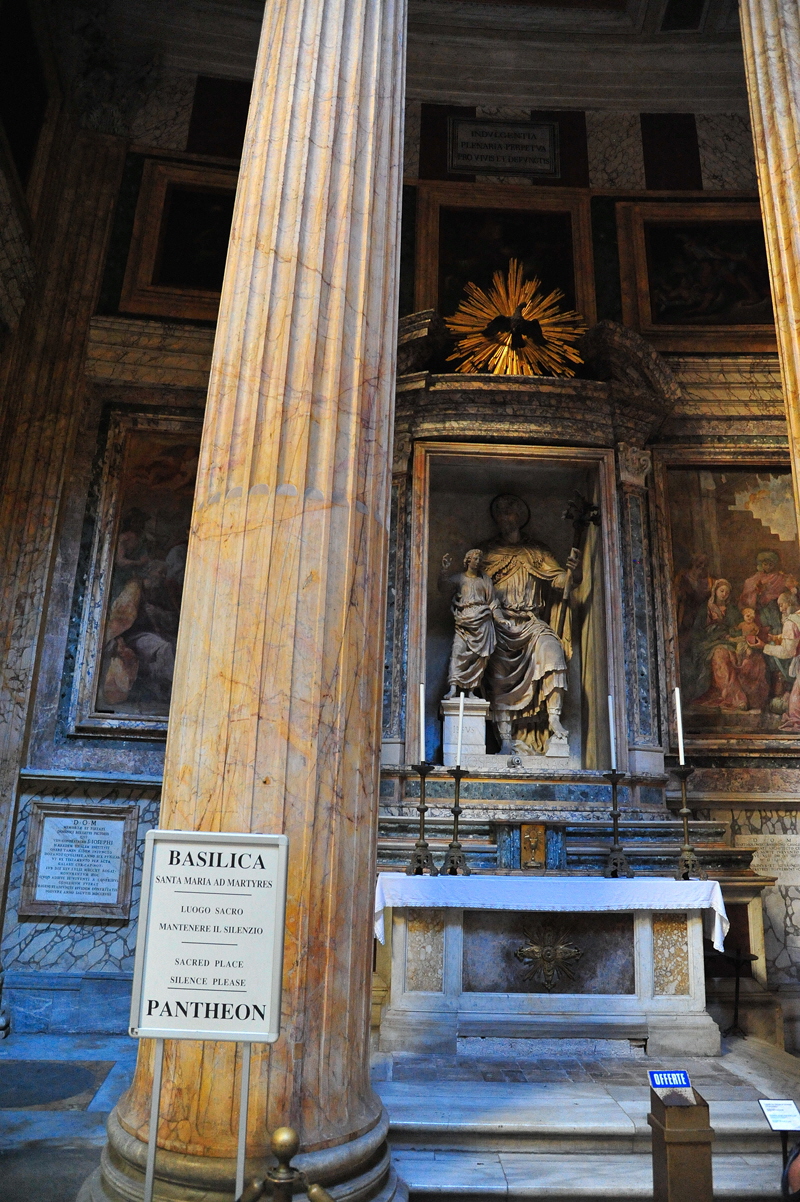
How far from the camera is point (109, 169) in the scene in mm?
9609

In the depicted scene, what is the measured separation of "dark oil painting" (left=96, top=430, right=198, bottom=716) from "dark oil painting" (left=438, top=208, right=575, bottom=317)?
11.8 feet

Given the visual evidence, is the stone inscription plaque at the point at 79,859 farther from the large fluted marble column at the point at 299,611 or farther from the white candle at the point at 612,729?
the large fluted marble column at the point at 299,611

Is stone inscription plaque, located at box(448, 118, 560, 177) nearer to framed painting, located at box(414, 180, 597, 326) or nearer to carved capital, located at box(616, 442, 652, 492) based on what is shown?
framed painting, located at box(414, 180, 597, 326)

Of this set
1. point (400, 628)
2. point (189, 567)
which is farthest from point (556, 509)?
point (189, 567)

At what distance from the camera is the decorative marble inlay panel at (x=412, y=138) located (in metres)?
10.4

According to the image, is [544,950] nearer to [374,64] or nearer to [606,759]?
[606,759]

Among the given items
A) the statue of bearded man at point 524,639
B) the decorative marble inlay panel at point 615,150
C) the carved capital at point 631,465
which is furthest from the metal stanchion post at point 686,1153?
the decorative marble inlay panel at point 615,150

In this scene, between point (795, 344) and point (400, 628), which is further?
point (400, 628)

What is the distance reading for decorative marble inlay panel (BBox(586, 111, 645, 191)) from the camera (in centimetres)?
1039

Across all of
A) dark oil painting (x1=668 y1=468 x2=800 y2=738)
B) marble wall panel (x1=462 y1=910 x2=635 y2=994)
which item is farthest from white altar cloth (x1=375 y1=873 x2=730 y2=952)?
dark oil painting (x1=668 y1=468 x2=800 y2=738)

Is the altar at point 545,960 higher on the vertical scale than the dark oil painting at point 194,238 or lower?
lower

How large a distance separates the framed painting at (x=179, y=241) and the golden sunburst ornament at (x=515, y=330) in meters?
2.55

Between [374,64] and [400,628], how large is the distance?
4744mm

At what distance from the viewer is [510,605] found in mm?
9016
